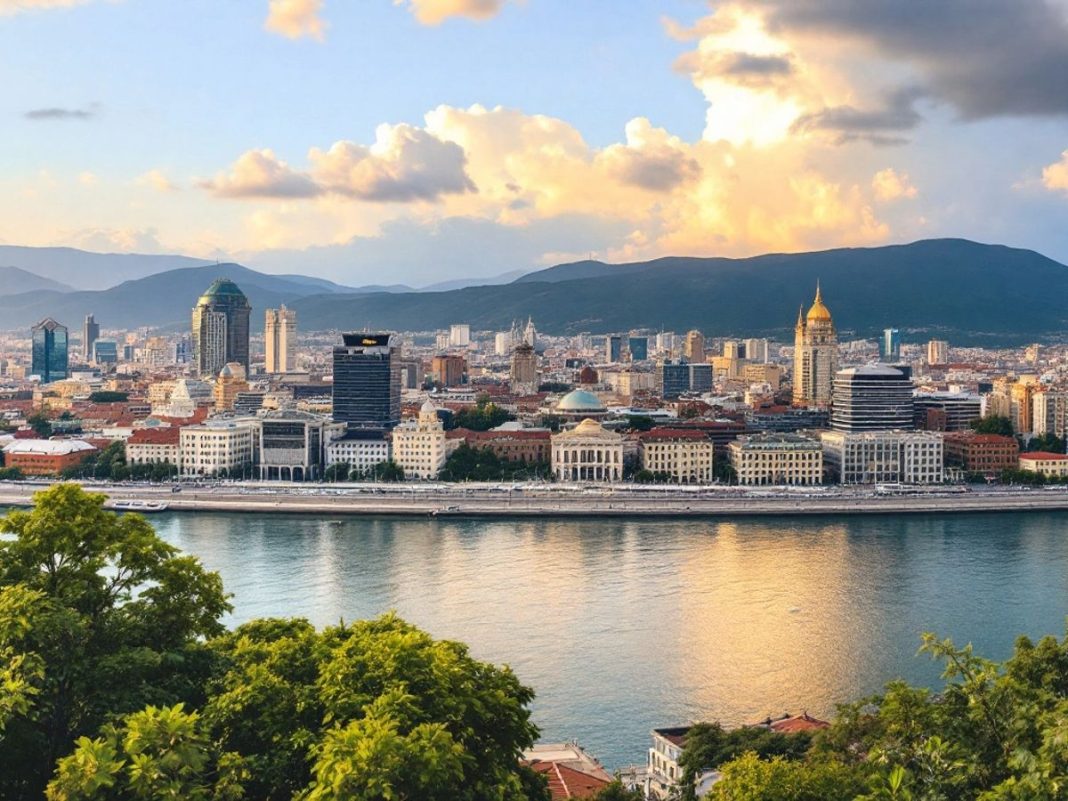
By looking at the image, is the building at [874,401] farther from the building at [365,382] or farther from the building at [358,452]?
the building at [358,452]

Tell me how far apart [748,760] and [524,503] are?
2439 centimetres

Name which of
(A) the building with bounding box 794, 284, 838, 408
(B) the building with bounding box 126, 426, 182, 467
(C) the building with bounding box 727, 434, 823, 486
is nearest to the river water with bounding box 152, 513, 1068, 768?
(C) the building with bounding box 727, 434, 823, 486

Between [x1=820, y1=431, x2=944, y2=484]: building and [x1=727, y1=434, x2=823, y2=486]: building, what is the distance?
1249mm

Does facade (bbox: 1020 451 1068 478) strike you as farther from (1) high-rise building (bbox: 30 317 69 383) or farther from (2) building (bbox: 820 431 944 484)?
(1) high-rise building (bbox: 30 317 69 383)

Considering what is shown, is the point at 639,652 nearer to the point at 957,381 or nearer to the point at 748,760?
the point at 748,760

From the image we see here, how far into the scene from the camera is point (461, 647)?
27.2 ft

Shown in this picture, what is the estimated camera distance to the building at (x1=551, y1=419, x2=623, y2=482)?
125 feet

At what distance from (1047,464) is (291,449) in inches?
868

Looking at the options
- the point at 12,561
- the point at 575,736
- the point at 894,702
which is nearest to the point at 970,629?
the point at 575,736

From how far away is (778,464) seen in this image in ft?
124

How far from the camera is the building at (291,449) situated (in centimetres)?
3847

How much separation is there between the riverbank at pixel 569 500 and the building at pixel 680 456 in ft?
12.3

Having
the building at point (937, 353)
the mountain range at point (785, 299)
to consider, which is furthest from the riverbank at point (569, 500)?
the mountain range at point (785, 299)

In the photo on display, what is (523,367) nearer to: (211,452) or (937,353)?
(211,452)
